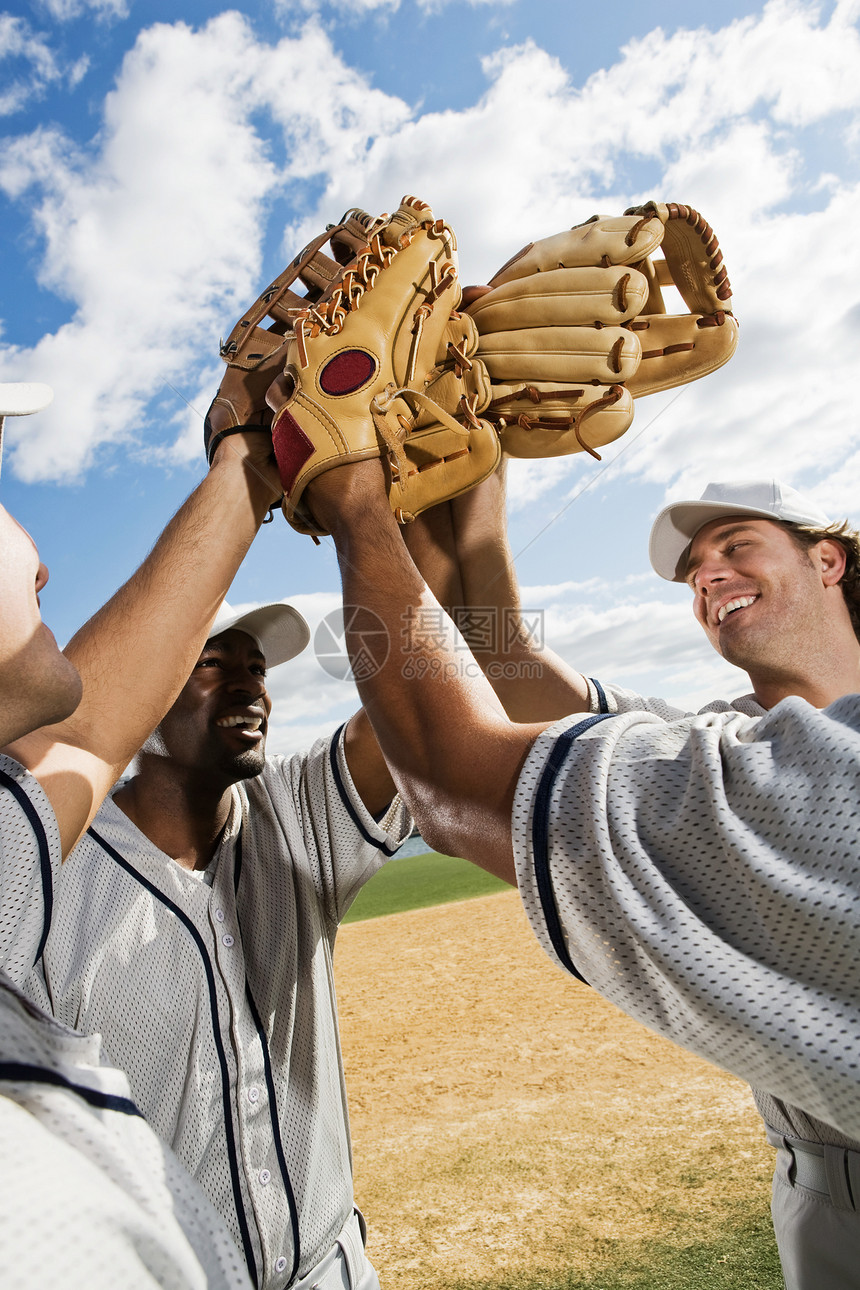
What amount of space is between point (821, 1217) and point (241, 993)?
129 cm

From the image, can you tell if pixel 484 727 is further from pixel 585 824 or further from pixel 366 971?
pixel 366 971

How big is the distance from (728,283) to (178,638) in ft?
4.77

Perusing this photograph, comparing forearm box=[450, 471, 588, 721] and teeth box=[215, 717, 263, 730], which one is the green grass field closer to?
teeth box=[215, 717, 263, 730]

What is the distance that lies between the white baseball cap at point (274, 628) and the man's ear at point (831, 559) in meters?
1.61

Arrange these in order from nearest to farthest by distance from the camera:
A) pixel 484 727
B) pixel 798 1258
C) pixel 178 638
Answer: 1. pixel 484 727
2. pixel 178 638
3. pixel 798 1258

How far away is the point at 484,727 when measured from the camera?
3.29 feet

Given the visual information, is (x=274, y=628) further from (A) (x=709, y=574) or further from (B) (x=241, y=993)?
(A) (x=709, y=574)

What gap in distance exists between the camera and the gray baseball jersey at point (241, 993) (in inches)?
60.6

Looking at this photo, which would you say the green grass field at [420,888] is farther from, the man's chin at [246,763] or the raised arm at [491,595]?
the raised arm at [491,595]

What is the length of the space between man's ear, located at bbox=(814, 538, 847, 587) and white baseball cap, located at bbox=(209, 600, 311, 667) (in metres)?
1.61

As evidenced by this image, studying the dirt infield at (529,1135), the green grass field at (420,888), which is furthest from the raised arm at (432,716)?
the green grass field at (420,888)

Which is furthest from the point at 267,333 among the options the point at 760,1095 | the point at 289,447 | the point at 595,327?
the point at 760,1095

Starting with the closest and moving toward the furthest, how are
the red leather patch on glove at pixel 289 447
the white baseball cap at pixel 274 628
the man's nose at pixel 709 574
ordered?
the red leather patch on glove at pixel 289 447 < the man's nose at pixel 709 574 < the white baseball cap at pixel 274 628

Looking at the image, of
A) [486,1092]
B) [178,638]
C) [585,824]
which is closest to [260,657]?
[178,638]
